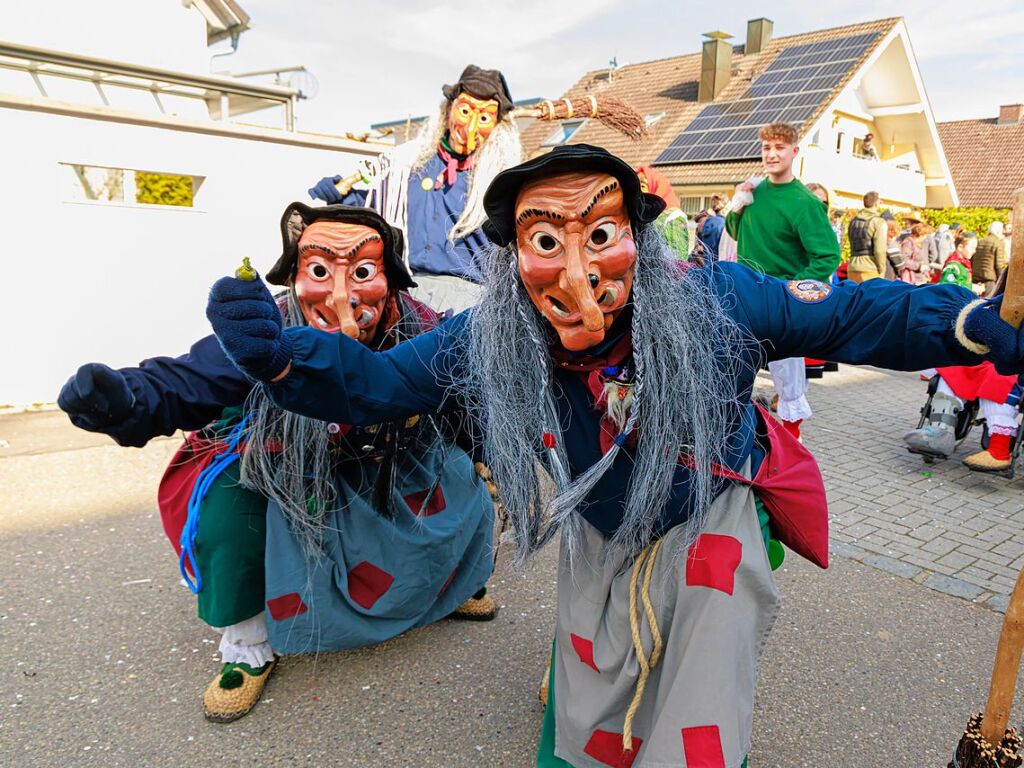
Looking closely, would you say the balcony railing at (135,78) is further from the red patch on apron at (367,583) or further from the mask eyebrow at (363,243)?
the red patch on apron at (367,583)

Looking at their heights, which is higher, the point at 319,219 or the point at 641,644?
the point at 319,219

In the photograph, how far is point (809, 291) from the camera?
1.69m

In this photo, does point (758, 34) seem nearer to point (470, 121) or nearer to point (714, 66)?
point (714, 66)

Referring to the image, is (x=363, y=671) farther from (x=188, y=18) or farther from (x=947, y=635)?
(x=188, y=18)

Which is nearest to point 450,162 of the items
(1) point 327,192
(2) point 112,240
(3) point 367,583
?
(1) point 327,192

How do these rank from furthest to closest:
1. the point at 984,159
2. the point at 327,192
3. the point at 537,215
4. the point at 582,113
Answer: the point at 984,159
the point at 582,113
the point at 327,192
the point at 537,215

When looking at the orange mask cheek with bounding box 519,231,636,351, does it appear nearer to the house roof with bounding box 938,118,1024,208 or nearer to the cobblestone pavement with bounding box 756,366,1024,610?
the cobblestone pavement with bounding box 756,366,1024,610

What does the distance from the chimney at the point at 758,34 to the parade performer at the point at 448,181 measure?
20551mm

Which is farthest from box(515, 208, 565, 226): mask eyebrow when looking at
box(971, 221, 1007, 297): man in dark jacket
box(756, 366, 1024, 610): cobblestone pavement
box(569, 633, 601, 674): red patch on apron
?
box(971, 221, 1007, 297): man in dark jacket

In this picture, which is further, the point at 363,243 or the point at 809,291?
the point at 363,243

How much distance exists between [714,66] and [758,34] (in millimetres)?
2614

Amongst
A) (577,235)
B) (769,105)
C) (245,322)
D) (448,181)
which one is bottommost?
(245,322)

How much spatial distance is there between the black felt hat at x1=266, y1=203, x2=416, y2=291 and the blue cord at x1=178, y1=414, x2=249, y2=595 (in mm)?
461

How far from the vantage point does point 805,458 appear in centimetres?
189
